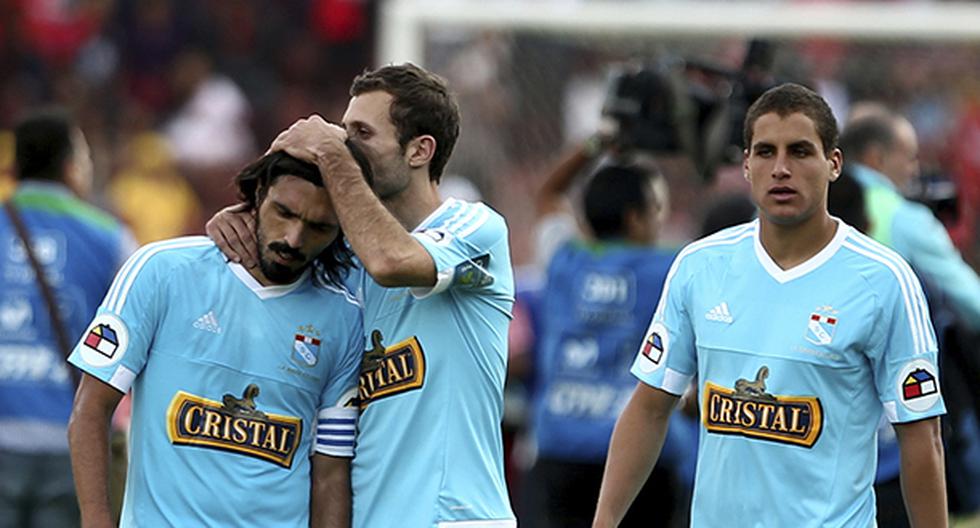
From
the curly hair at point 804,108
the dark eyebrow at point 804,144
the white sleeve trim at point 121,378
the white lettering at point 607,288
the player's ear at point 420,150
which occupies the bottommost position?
the white sleeve trim at point 121,378

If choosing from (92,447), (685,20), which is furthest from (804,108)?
(685,20)

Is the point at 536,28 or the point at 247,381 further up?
the point at 536,28

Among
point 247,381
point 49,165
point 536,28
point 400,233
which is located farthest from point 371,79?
point 536,28

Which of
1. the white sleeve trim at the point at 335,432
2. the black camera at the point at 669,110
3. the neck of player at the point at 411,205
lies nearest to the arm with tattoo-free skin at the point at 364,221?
the neck of player at the point at 411,205

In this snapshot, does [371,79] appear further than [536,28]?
No

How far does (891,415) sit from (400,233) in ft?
4.50

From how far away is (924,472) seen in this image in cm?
478

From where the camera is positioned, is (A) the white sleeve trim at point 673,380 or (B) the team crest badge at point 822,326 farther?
(A) the white sleeve trim at point 673,380

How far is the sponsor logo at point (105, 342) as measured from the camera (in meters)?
4.57

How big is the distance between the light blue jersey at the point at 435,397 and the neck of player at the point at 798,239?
0.76m

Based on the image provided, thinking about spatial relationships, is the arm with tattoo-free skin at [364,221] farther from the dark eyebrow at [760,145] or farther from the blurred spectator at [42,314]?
the blurred spectator at [42,314]

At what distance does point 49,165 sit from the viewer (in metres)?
7.29

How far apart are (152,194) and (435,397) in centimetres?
1073

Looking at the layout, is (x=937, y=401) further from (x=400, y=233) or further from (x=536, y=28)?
(x=536, y=28)
